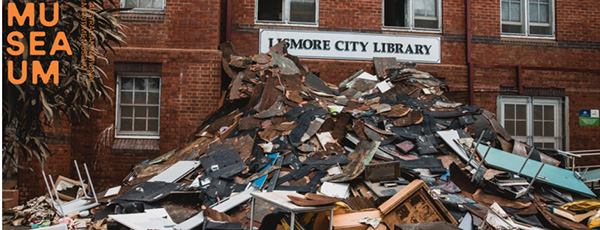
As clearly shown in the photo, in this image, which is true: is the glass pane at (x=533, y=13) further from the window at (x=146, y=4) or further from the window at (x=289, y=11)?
the window at (x=146, y=4)

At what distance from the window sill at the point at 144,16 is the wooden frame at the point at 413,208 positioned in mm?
7288

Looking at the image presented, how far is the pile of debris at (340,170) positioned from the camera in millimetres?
7211

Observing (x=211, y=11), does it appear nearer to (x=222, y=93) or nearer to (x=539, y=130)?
(x=222, y=93)

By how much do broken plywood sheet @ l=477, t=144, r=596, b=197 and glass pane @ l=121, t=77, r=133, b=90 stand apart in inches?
305

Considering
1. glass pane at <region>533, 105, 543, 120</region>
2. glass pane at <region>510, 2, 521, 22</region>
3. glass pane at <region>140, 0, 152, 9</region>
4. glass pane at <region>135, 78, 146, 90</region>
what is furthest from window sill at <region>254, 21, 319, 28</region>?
glass pane at <region>533, 105, 543, 120</region>

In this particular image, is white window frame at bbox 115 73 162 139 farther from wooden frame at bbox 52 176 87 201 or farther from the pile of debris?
wooden frame at bbox 52 176 87 201

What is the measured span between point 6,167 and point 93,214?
93.9 inches

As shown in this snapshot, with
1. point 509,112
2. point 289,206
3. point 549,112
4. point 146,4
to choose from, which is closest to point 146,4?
point 146,4

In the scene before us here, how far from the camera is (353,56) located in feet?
40.8

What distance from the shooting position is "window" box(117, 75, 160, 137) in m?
11.6

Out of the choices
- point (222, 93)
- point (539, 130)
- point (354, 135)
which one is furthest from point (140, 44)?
point (539, 130)

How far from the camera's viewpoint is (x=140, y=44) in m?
11.5

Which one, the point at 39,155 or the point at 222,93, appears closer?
the point at 39,155

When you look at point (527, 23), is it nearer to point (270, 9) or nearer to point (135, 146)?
point (270, 9)
